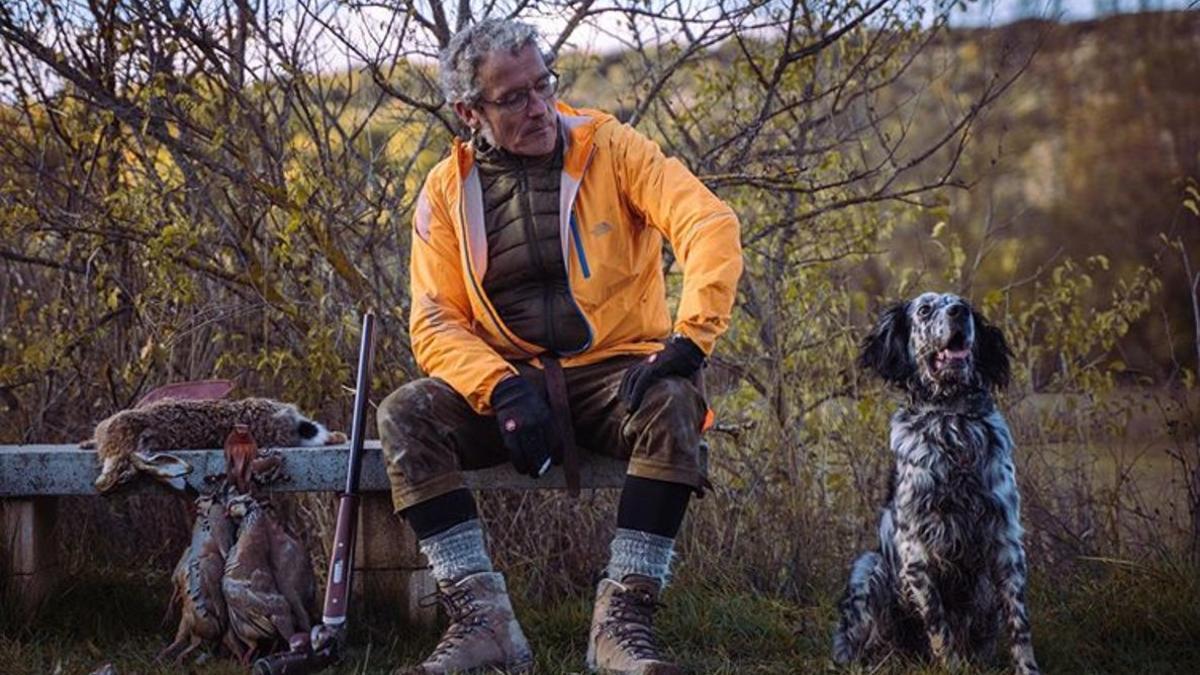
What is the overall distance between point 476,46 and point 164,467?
152cm

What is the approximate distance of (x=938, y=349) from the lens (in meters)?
4.29

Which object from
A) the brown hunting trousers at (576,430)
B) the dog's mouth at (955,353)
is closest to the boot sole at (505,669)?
the brown hunting trousers at (576,430)

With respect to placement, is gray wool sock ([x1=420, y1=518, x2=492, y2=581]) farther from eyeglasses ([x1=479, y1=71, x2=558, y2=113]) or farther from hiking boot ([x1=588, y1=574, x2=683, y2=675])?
eyeglasses ([x1=479, y1=71, x2=558, y2=113])

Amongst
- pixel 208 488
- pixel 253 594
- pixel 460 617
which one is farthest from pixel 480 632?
pixel 208 488

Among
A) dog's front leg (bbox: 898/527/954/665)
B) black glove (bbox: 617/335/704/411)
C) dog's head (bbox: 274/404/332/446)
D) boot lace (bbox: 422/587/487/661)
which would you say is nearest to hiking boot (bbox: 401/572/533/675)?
boot lace (bbox: 422/587/487/661)

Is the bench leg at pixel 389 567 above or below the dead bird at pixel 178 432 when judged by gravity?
below

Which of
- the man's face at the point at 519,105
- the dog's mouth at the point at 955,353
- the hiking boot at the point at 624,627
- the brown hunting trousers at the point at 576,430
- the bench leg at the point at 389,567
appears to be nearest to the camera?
the hiking boot at the point at 624,627

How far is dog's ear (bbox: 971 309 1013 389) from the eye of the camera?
A: 4348 millimetres

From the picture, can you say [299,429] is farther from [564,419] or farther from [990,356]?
[990,356]

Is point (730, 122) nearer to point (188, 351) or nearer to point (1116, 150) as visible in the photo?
point (188, 351)

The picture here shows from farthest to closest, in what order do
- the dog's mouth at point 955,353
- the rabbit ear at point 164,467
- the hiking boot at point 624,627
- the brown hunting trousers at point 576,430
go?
the rabbit ear at point 164,467, the dog's mouth at point 955,353, the brown hunting trousers at point 576,430, the hiking boot at point 624,627

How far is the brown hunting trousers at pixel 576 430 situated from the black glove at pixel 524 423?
178 millimetres

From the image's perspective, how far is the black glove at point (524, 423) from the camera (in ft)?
13.6

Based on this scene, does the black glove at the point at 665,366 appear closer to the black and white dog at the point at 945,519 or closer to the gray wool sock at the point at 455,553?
the gray wool sock at the point at 455,553
